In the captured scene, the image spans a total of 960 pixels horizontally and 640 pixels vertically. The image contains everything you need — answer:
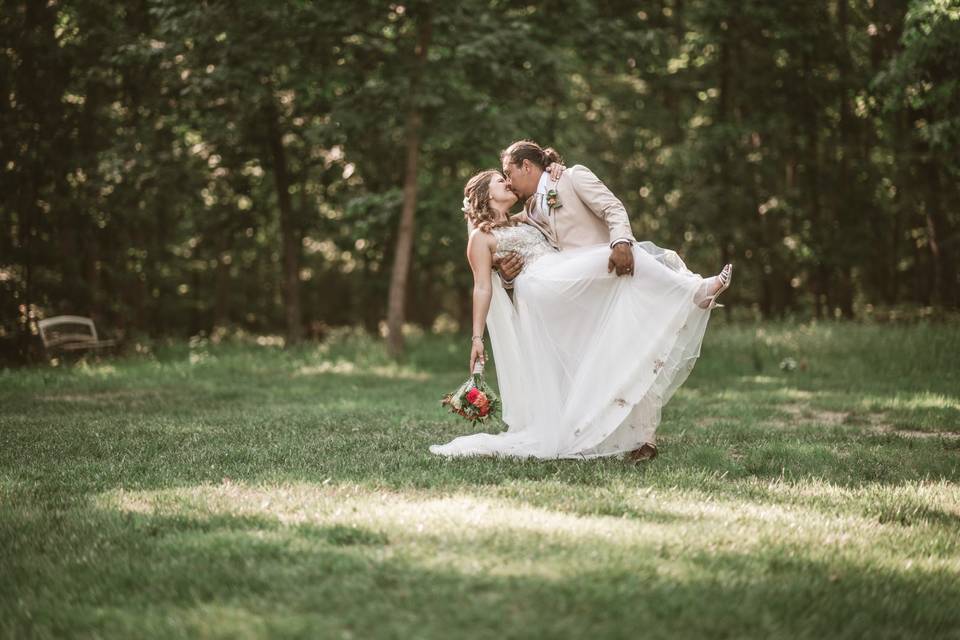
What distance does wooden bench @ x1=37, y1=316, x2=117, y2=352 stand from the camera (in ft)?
54.3

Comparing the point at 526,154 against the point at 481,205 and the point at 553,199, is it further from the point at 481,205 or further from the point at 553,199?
the point at 481,205

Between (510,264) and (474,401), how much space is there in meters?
1.24

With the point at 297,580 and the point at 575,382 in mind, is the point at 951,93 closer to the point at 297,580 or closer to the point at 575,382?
the point at 575,382

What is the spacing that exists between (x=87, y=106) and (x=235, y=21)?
6.15m

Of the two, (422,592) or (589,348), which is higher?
(589,348)

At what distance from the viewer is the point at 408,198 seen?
15500 mm

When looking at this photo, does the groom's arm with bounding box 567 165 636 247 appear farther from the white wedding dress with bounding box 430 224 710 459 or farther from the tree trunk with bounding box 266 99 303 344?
the tree trunk with bounding box 266 99 303 344

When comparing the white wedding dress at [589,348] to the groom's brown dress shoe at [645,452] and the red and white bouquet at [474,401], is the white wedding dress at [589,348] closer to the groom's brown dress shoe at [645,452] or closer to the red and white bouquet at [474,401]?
the groom's brown dress shoe at [645,452]

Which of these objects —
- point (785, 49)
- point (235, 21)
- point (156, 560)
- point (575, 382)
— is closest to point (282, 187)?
point (235, 21)

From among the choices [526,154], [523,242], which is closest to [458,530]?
[523,242]

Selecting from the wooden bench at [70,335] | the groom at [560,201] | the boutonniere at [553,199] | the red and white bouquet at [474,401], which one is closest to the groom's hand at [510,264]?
the groom at [560,201]

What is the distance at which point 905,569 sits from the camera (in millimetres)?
4336

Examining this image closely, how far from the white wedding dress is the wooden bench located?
11915 millimetres

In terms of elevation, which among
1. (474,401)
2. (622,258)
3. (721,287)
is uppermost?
(622,258)
